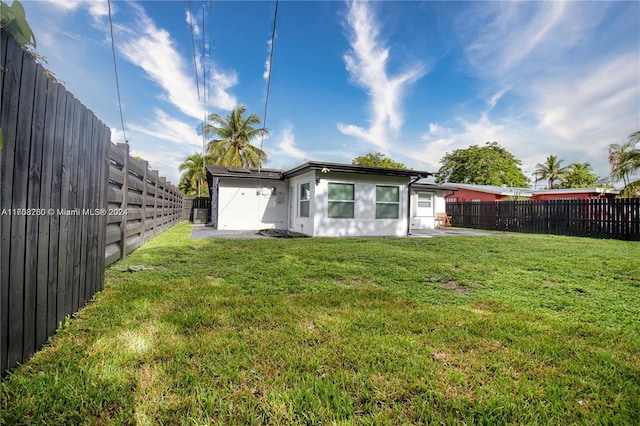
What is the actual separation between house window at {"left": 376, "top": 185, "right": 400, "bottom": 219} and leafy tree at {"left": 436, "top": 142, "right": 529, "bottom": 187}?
1107 inches

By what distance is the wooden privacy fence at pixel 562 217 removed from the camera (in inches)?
427

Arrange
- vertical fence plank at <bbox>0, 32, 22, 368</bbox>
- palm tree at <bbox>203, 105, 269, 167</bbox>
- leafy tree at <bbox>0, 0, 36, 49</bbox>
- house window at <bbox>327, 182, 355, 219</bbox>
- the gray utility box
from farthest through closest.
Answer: palm tree at <bbox>203, 105, 269, 167</bbox> < the gray utility box < house window at <bbox>327, 182, 355, 219</bbox> < vertical fence plank at <bbox>0, 32, 22, 368</bbox> < leafy tree at <bbox>0, 0, 36, 49</bbox>

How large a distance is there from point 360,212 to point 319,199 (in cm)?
164

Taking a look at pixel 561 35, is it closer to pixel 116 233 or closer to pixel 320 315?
pixel 320 315

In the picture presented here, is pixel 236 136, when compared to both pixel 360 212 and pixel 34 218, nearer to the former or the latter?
pixel 360 212

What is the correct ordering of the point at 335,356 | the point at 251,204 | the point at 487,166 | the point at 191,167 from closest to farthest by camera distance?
the point at 335,356 → the point at 251,204 → the point at 191,167 → the point at 487,166

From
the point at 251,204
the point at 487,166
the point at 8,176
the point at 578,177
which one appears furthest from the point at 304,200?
the point at 578,177

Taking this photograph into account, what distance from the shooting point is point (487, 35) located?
9.00 meters

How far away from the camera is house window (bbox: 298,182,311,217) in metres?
10.8

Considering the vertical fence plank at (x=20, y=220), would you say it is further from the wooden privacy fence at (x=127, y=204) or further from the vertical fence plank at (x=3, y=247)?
the wooden privacy fence at (x=127, y=204)

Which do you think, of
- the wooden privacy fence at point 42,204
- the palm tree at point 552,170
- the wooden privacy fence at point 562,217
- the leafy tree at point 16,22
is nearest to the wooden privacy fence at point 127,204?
the wooden privacy fence at point 42,204

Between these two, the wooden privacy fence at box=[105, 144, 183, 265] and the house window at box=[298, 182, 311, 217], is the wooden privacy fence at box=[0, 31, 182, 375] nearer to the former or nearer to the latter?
the wooden privacy fence at box=[105, 144, 183, 265]

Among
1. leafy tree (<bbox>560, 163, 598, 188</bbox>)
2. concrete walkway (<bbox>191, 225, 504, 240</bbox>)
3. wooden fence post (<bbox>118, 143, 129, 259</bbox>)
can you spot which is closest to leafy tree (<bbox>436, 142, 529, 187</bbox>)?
leafy tree (<bbox>560, 163, 598, 188</bbox>)

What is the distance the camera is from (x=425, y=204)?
16.0 metres
